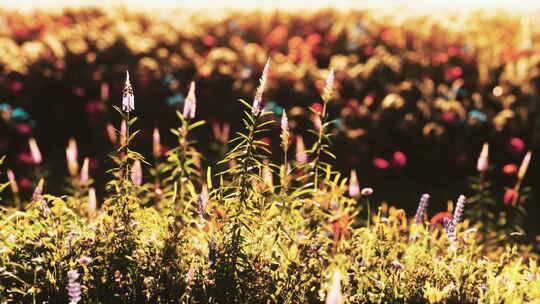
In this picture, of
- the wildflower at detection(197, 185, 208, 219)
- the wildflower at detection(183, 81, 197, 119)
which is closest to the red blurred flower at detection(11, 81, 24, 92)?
the wildflower at detection(197, 185, 208, 219)

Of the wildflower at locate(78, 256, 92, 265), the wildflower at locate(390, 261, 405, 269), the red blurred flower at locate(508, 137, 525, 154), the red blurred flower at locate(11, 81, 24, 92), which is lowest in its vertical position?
the wildflower at locate(390, 261, 405, 269)

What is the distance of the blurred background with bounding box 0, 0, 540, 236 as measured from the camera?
569 cm

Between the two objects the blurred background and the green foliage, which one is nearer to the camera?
the green foliage

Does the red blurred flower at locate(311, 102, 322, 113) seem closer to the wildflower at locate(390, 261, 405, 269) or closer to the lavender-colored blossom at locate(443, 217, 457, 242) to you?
the lavender-colored blossom at locate(443, 217, 457, 242)

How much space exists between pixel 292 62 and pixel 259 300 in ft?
14.0

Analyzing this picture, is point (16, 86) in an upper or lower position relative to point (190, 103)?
upper

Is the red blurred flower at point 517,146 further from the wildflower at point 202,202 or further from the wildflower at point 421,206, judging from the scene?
the wildflower at point 202,202

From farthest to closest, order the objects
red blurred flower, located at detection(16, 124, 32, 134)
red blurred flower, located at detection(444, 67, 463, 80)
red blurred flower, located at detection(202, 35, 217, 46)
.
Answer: red blurred flower, located at detection(202, 35, 217, 46), red blurred flower, located at detection(444, 67, 463, 80), red blurred flower, located at detection(16, 124, 32, 134)

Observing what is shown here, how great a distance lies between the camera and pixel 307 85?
6281 mm

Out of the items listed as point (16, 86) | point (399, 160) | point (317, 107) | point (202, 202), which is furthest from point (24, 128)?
point (202, 202)

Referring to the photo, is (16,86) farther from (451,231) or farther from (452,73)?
(451,231)

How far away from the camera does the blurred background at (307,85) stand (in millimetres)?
5688

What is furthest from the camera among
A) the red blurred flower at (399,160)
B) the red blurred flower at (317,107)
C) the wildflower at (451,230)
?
the red blurred flower at (317,107)

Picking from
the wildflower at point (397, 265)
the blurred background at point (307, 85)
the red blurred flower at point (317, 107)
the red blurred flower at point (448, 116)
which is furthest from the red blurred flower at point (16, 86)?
the wildflower at point (397, 265)
